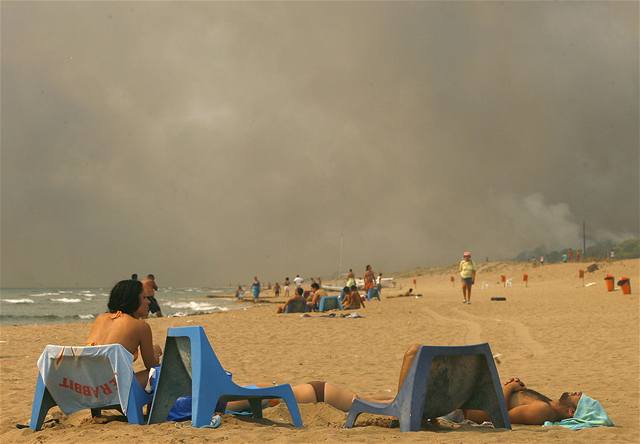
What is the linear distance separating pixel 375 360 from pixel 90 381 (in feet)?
20.0

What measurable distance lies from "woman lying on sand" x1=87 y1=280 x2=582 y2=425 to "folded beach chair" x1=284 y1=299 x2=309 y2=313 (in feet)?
51.9

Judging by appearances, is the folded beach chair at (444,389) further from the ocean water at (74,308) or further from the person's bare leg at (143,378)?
the ocean water at (74,308)

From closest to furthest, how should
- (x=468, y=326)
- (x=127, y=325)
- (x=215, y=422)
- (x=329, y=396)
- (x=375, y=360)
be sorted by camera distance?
(x=215, y=422) → (x=127, y=325) → (x=329, y=396) → (x=375, y=360) → (x=468, y=326)

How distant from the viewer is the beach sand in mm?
4594

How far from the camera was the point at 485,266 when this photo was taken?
87.2m

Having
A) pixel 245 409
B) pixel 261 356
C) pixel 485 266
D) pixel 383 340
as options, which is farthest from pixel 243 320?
pixel 485 266

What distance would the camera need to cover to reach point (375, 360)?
10.1 metres

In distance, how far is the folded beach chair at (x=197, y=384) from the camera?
14.8ft

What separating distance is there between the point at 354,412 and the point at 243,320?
1432 cm

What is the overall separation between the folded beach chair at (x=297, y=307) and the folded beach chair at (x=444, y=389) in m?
16.5

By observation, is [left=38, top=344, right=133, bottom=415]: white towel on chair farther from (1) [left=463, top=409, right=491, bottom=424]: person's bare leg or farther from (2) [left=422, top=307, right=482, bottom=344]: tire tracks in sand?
(2) [left=422, top=307, right=482, bottom=344]: tire tracks in sand

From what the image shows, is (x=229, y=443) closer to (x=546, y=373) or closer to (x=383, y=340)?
(x=546, y=373)

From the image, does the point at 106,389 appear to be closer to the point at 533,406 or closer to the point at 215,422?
the point at 215,422

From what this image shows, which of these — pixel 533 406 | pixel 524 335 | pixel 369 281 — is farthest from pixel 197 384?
pixel 369 281
